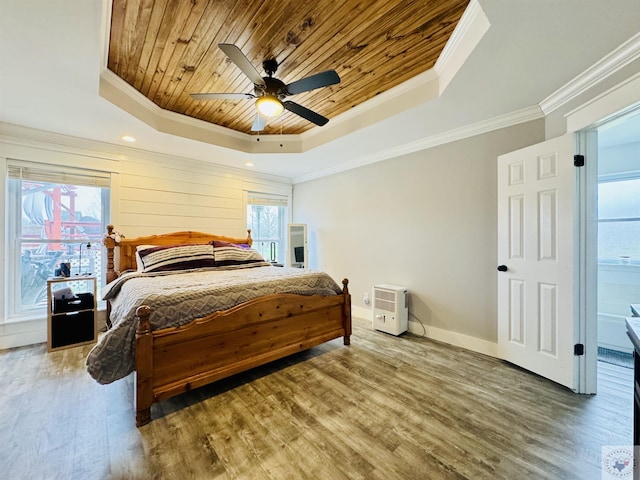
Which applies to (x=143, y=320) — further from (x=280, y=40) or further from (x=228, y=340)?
(x=280, y=40)

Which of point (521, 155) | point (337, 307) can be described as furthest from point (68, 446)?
point (521, 155)

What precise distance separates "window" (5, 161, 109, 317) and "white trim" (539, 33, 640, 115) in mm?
4827

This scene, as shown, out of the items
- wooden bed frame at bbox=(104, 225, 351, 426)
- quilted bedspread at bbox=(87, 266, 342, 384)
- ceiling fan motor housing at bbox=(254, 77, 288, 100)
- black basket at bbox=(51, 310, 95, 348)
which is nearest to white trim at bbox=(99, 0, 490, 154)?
ceiling fan motor housing at bbox=(254, 77, 288, 100)

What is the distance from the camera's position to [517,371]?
246cm

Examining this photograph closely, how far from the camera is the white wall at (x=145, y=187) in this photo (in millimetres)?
2949

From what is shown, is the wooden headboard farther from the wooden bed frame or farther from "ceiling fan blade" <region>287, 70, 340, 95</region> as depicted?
"ceiling fan blade" <region>287, 70, 340, 95</region>

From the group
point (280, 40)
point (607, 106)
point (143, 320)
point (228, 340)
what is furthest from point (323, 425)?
point (607, 106)

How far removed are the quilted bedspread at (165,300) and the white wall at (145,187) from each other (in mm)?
1216

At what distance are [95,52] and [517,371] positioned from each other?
4.13 meters

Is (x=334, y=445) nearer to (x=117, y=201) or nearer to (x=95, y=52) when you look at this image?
(x=95, y=52)

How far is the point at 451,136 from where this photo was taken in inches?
121

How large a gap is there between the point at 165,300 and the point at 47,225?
250 cm

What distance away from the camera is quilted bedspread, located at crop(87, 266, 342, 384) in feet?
5.72

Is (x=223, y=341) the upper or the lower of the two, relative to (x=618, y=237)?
lower
